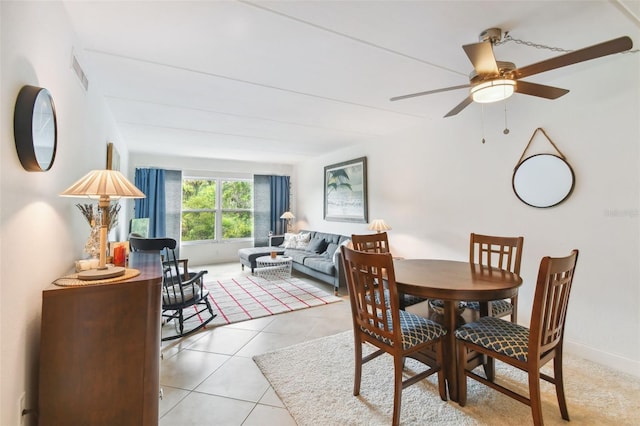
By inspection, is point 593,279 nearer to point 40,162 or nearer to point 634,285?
point 634,285

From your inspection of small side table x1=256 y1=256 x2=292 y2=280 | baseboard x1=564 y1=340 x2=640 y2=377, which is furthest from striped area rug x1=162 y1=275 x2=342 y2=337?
baseboard x1=564 y1=340 x2=640 y2=377

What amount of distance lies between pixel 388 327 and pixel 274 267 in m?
3.51

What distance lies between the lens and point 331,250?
5.15 m

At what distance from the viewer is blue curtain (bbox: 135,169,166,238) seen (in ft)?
18.9

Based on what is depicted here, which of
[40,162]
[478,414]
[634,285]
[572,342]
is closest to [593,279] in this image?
[634,285]

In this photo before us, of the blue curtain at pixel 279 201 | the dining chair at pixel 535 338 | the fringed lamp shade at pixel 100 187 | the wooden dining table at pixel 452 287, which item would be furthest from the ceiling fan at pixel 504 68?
the blue curtain at pixel 279 201

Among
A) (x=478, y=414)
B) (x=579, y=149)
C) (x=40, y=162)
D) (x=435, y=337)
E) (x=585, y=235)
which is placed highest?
(x=579, y=149)

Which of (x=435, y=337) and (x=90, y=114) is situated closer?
(x=435, y=337)

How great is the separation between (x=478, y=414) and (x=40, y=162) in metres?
2.72

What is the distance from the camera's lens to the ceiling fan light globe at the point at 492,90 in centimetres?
180

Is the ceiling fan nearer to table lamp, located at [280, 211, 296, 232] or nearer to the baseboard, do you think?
the baseboard

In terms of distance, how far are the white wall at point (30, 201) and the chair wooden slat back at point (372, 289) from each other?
1.58 m

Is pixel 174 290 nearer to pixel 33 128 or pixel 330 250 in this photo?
pixel 33 128

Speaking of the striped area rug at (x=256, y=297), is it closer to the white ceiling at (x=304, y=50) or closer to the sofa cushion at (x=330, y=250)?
the sofa cushion at (x=330, y=250)
